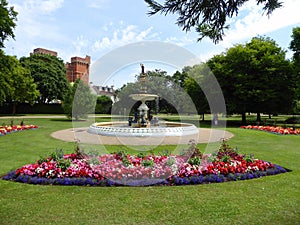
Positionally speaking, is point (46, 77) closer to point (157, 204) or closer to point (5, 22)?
point (5, 22)

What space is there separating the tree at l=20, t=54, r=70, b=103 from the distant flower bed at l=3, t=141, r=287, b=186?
48.6 metres

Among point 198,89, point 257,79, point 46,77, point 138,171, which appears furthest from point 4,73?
point 46,77

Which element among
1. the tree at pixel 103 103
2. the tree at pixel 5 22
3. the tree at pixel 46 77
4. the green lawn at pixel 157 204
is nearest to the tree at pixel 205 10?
the green lawn at pixel 157 204

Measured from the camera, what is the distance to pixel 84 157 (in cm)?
843

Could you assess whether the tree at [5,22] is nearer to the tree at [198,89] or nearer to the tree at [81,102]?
the tree at [81,102]

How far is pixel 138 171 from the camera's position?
22.7ft

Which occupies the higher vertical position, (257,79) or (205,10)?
(257,79)

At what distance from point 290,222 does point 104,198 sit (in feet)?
12.5

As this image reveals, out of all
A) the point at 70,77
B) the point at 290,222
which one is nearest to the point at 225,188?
the point at 290,222

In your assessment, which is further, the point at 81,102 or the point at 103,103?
the point at 103,103

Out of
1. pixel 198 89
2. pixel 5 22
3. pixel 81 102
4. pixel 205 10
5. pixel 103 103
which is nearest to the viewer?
pixel 205 10

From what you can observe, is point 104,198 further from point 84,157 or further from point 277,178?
point 277,178

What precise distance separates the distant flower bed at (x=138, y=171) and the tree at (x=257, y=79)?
22912 millimetres

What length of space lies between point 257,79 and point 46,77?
4192 cm
